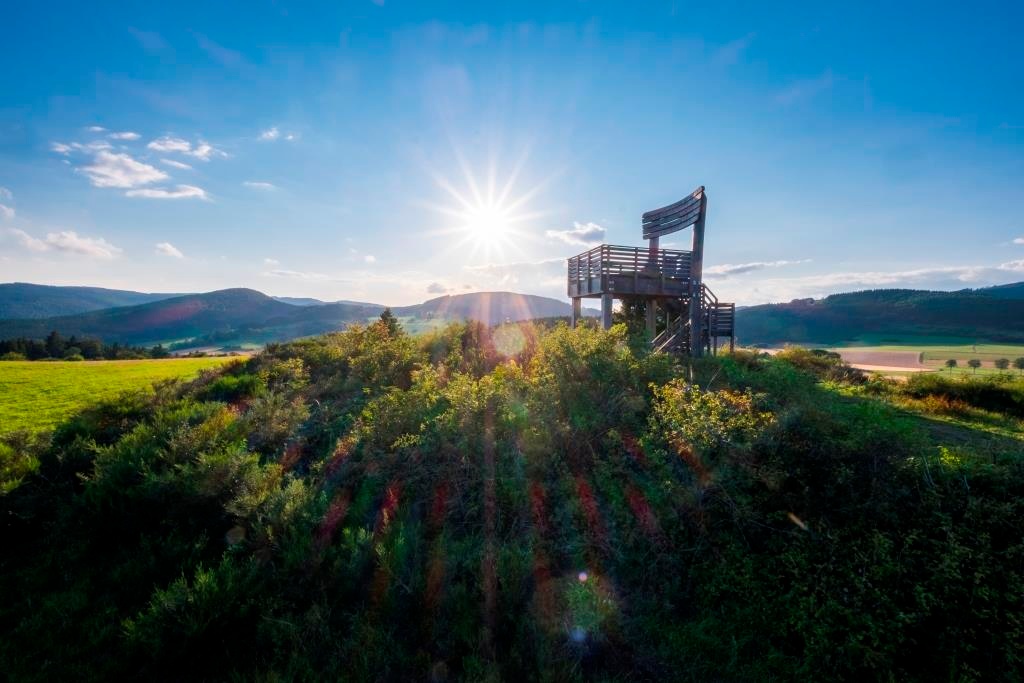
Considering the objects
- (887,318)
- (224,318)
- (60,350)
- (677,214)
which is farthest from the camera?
(224,318)

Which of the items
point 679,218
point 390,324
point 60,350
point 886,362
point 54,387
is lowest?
point 886,362

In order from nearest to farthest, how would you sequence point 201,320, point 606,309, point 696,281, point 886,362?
point 696,281, point 606,309, point 886,362, point 201,320

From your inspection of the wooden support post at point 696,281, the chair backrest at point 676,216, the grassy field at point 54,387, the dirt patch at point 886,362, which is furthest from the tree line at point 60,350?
the dirt patch at point 886,362

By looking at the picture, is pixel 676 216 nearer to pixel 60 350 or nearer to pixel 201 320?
pixel 60 350

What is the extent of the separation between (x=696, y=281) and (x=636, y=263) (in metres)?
2.12

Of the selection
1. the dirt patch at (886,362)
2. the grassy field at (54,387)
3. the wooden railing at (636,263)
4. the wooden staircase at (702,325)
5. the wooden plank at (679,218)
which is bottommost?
the dirt patch at (886,362)

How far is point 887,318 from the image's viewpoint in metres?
76.9

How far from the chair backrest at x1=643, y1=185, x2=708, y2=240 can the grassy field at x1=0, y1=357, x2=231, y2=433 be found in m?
17.6

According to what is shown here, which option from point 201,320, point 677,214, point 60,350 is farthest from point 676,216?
point 201,320

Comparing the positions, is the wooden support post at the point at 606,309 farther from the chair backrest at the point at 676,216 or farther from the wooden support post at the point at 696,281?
the chair backrest at the point at 676,216

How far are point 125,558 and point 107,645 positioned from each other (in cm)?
155

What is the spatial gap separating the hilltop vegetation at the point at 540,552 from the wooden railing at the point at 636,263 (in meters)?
8.65

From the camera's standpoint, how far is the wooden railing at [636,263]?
1457cm

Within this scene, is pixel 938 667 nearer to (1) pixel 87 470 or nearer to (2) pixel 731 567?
(2) pixel 731 567
